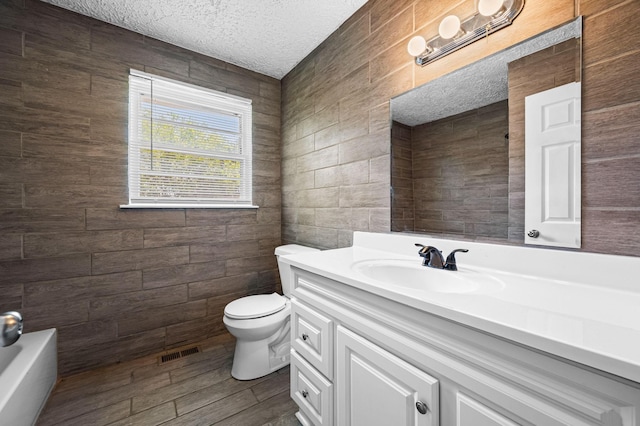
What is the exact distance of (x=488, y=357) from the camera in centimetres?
59

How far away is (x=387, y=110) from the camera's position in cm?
151

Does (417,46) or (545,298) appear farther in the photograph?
(417,46)

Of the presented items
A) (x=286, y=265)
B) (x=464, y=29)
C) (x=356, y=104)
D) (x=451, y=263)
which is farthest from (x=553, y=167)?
(x=286, y=265)

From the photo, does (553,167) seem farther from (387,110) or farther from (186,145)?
(186,145)

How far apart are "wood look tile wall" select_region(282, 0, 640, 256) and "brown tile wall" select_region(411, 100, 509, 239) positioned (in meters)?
0.22

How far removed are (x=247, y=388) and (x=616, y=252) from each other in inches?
73.3

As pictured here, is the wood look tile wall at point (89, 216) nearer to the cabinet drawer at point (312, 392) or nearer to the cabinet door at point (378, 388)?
the cabinet drawer at point (312, 392)

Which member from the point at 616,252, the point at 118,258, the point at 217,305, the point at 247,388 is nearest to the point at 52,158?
the point at 118,258

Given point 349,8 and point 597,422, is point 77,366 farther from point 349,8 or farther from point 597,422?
point 349,8

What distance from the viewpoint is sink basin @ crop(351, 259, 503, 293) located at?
3.11 ft

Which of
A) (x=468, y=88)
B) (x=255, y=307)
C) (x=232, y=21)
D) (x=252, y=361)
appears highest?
(x=232, y=21)

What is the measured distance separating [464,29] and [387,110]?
0.49 metres

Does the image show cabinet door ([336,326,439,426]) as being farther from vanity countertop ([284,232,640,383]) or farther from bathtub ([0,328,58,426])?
bathtub ([0,328,58,426])

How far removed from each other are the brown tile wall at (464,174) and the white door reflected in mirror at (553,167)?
0.08m
